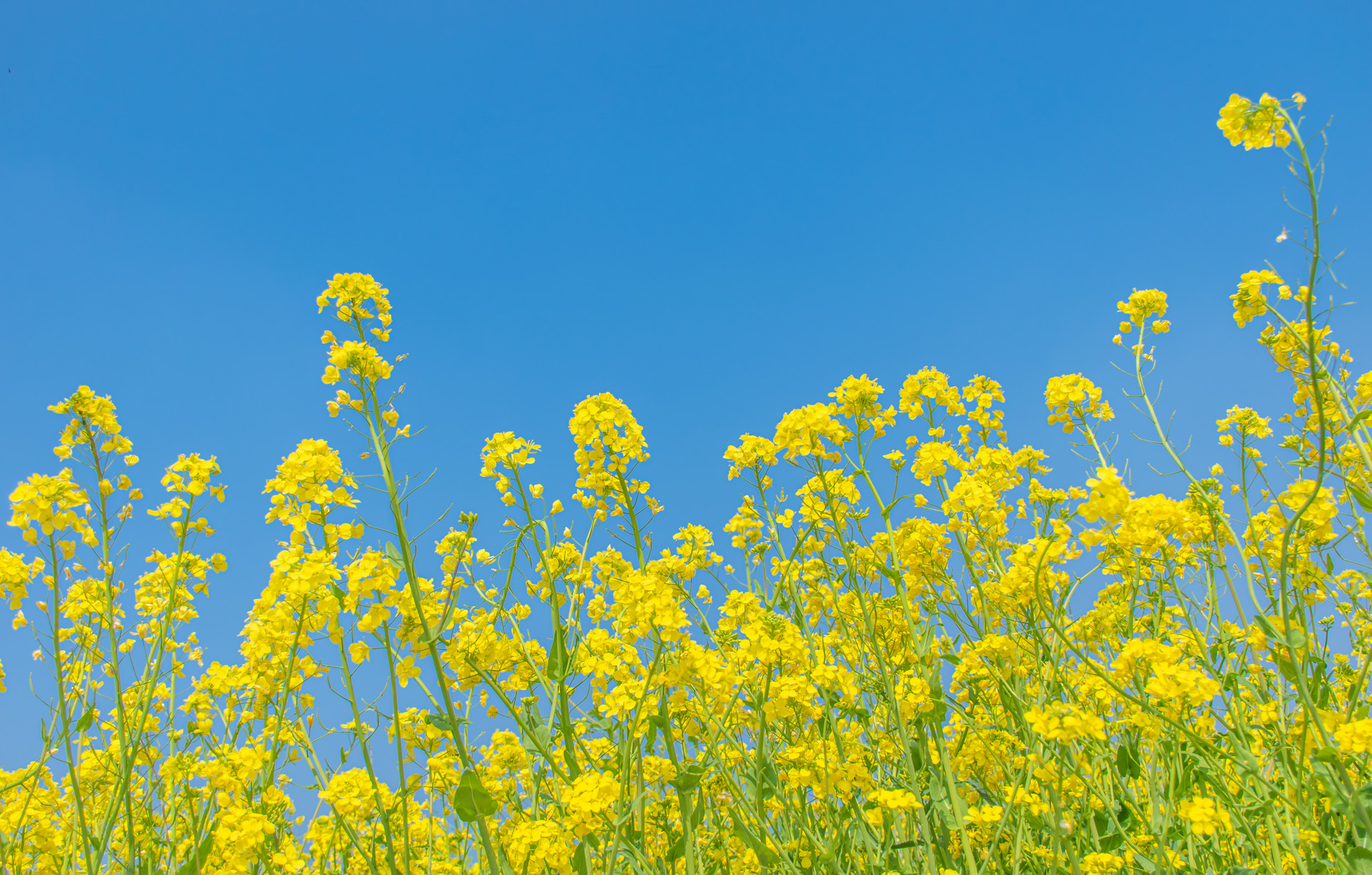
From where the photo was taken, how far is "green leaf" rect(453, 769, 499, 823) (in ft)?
7.03

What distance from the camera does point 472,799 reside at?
2.18m

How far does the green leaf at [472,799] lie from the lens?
7.03ft

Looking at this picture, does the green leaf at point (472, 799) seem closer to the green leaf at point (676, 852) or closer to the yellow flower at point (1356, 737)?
the green leaf at point (676, 852)

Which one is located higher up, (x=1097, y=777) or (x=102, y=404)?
(x=102, y=404)

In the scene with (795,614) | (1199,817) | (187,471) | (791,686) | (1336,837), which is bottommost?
(1336,837)

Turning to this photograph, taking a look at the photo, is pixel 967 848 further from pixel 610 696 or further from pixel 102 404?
pixel 102 404

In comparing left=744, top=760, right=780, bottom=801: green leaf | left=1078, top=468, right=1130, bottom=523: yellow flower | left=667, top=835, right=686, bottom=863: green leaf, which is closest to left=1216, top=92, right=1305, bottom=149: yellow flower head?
left=1078, top=468, right=1130, bottom=523: yellow flower

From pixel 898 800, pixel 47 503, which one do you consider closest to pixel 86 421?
pixel 47 503

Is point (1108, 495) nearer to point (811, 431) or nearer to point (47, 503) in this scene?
point (811, 431)

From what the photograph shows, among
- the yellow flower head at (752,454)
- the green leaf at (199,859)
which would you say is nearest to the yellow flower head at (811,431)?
the yellow flower head at (752,454)

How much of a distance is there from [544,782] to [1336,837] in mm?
2918

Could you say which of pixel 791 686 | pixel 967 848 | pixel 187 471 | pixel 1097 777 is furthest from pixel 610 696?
pixel 187 471

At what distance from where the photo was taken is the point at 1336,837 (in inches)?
115

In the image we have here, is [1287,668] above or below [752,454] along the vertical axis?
below
